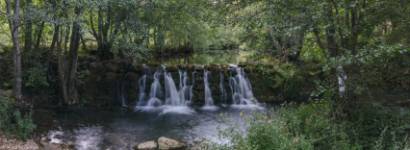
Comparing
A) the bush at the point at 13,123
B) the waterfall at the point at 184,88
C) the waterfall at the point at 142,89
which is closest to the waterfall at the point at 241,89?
the waterfall at the point at 184,88

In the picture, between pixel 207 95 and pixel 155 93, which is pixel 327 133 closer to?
pixel 207 95

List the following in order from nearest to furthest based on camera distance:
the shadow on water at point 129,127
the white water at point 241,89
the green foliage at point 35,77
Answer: the shadow on water at point 129,127 < the green foliage at point 35,77 < the white water at point 241,89

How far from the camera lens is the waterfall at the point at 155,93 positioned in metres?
17.0

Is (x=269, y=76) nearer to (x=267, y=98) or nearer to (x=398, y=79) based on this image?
(x=267, y=98)

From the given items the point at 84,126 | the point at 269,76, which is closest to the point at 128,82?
the point at 84,126

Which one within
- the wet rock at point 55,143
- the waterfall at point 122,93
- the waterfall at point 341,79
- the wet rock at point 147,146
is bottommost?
the wet rock at point 147,146

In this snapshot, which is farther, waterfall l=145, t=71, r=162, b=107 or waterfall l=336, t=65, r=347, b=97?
waterfall l=145, t=71, r=162, b=107

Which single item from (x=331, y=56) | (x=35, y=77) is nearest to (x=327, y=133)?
(x=331, y=56)

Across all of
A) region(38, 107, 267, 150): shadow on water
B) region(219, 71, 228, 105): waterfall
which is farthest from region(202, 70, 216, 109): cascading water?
region(38, 107, 267, 150): shadow on water

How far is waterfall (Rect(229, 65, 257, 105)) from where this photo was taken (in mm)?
17775

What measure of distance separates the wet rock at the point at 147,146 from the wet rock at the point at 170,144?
14cm

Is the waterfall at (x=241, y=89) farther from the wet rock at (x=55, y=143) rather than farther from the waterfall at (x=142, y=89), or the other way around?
the wet rock at (x=55, y=143)

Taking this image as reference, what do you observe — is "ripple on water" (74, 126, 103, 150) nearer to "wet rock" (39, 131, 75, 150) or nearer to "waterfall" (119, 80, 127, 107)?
"wet rock" (39, 131, 75, 150)

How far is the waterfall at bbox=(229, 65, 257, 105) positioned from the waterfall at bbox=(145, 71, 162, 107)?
11.5 feet
